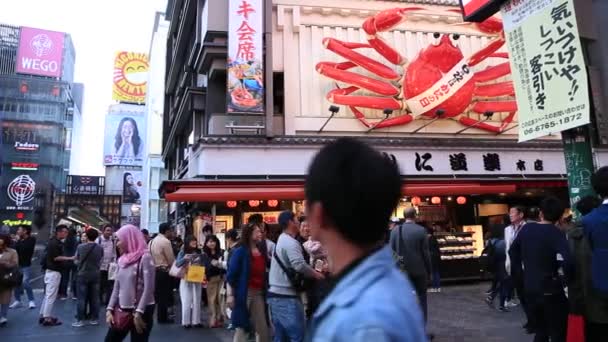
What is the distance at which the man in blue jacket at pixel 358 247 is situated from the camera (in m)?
1.23

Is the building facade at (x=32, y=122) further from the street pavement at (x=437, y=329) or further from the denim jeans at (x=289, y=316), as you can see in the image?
the denim jeans at (x=289, y=316)

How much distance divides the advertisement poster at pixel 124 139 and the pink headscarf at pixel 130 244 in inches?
3219

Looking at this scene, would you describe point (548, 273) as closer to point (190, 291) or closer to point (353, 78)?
point (190, 291)

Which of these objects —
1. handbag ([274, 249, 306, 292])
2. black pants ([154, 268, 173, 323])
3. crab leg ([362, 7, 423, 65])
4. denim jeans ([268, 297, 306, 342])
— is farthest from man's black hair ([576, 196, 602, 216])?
crab leg ([362, 7, 423, 65])

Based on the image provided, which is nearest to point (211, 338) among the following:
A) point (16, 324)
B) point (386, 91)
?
point (16, 324)

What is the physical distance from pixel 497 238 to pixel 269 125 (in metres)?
7.11

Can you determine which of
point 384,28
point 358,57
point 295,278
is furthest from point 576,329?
point 384,28

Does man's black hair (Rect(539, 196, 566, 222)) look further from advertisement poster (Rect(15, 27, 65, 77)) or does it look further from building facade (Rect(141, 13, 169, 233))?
advertisement poster (Rect(15, 27, 65, 77))

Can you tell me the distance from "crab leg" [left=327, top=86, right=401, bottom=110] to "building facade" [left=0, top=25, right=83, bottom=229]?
204 feet

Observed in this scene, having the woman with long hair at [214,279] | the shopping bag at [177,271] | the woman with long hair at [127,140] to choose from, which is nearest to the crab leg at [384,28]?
the woman with long hair at [214,279]

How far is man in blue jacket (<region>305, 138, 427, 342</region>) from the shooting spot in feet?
4.02

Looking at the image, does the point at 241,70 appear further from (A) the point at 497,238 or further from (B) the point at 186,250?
(A) the point at 497,238

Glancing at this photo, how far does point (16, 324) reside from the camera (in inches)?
373

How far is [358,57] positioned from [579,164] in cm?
932
